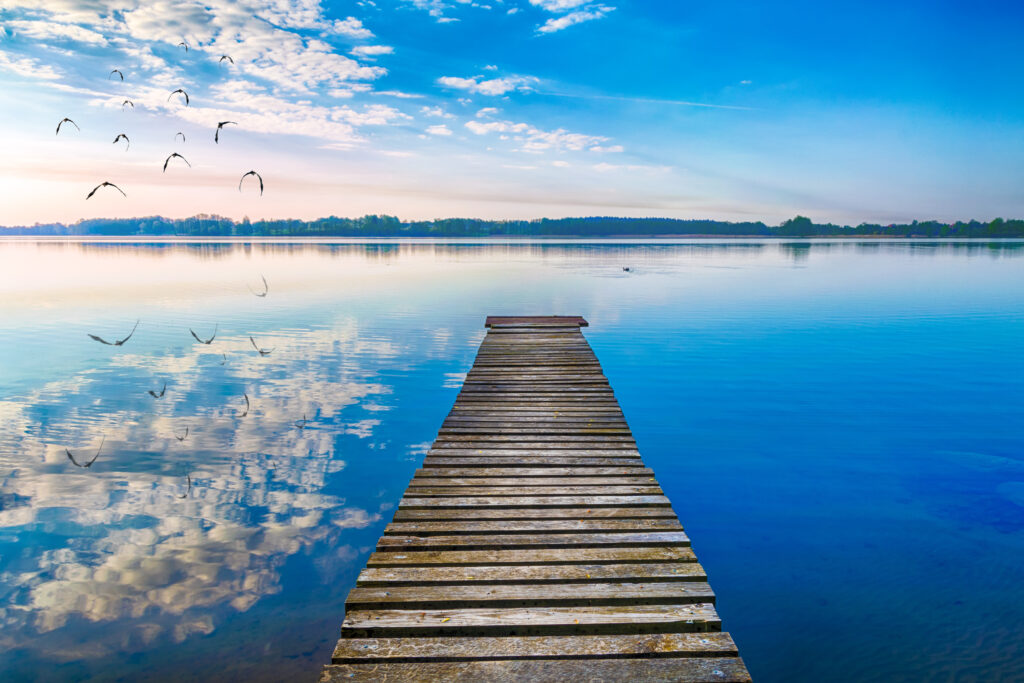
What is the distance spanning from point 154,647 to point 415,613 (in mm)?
3233

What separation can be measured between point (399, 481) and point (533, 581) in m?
5.62

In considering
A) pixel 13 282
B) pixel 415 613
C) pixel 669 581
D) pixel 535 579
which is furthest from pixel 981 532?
pixel 13 282

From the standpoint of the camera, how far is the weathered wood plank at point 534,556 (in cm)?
497

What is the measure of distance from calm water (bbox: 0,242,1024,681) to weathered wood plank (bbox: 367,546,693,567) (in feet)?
4.80

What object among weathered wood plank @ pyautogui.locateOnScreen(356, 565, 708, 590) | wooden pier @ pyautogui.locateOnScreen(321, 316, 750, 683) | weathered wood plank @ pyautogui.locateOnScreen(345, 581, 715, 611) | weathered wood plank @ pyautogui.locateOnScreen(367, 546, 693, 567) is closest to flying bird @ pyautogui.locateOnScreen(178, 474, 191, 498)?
wooden pier @ pyautogui.locateOnScreen(321, 316, 750, 683)

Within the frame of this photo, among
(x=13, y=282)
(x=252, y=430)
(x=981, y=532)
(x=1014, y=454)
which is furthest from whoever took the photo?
(x=13, y=282)

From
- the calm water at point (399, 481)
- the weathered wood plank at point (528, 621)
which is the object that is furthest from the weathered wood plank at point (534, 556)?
the calm water at point (399, 481)

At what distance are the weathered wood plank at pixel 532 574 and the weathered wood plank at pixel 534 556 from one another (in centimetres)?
6

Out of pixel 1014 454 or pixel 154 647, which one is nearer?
pixel 154 647

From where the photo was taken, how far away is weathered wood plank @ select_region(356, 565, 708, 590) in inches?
184

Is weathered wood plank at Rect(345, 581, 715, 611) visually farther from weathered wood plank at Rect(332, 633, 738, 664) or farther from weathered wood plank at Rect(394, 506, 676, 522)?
weathered wood plank at Rect(394, 506, 676, 522)

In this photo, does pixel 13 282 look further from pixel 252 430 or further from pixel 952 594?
pixel 952 594

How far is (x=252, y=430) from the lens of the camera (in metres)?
11.8

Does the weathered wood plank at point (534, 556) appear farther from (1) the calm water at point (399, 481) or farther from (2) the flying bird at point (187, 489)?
(2) the flying bird at point (187, 489)
